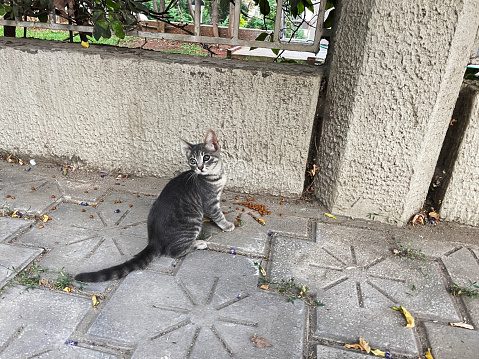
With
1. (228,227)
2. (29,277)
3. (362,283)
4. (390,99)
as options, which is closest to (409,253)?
(362,283)

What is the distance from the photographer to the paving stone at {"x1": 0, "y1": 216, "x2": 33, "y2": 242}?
280cm

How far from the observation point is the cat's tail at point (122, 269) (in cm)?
226

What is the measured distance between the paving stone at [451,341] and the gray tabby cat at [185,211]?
1563mm

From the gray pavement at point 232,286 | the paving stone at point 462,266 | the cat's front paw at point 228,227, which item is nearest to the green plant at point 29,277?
the gray pavement at point 232,286

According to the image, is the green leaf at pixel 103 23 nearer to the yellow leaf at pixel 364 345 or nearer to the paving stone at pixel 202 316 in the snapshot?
the paving stone at pixel 202 316

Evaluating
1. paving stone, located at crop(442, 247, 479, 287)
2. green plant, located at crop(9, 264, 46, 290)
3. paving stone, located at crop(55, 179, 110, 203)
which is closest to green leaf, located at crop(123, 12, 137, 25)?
paving stone, located at crop(55, 179, 110, 203)

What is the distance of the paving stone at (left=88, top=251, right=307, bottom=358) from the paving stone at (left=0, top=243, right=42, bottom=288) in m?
0.71

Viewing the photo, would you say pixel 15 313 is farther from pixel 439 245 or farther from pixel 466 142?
pixel 466 142

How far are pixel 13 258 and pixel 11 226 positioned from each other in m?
0.45

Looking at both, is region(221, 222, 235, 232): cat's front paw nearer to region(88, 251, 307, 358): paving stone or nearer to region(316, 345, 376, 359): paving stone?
region(88, 251, 307, 358): paving stone

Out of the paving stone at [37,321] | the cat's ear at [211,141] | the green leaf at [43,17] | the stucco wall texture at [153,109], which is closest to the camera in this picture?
the paving stone at [37,321]

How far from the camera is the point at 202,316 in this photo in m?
2.17

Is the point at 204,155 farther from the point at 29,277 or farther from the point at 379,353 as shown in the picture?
the point at 379,353

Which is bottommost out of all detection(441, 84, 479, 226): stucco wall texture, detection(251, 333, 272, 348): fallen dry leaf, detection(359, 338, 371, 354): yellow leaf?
detection(251, 333, 272, 348): fallen dry leaf
